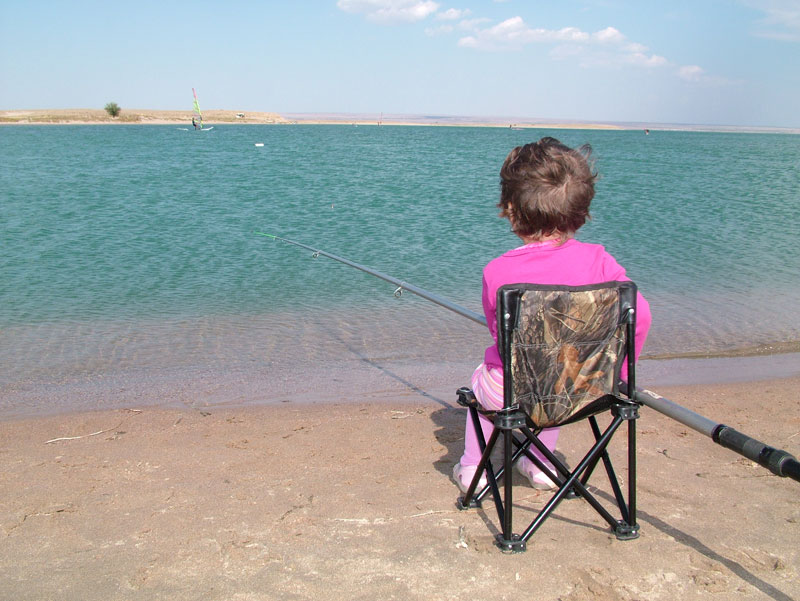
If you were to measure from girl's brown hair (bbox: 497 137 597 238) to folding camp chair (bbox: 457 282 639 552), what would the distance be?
32cm

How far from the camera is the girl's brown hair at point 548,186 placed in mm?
2207

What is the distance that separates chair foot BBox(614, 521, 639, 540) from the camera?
245cm

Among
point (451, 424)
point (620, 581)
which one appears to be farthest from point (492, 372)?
point (451, 424)

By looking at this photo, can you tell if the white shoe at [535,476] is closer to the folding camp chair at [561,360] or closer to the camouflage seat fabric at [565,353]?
the folding camp chair at [561,360]

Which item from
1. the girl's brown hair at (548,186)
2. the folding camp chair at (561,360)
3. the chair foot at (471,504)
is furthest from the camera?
the chair foot at (471,504)

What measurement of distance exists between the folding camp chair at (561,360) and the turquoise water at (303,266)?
11.9ft

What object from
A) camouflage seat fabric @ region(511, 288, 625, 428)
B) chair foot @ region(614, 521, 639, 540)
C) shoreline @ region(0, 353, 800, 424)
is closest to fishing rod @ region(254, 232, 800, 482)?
camouflage seat fabric @ region(511, 288, 625, 428)

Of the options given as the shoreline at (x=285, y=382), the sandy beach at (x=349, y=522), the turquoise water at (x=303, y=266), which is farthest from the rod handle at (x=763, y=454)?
the turquoise water at (x=303, y=266)

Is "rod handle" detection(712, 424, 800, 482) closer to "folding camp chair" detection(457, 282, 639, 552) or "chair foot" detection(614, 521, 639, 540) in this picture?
"folding camp chair" detection(457, 282, 639, 552)

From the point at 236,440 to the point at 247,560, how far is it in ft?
4.73

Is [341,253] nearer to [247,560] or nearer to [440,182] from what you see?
[247,560]

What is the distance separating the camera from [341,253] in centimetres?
1143

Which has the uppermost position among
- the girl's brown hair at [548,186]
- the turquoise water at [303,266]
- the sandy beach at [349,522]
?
the girl's brown hair at [548,186]

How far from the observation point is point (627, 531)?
2449mm
